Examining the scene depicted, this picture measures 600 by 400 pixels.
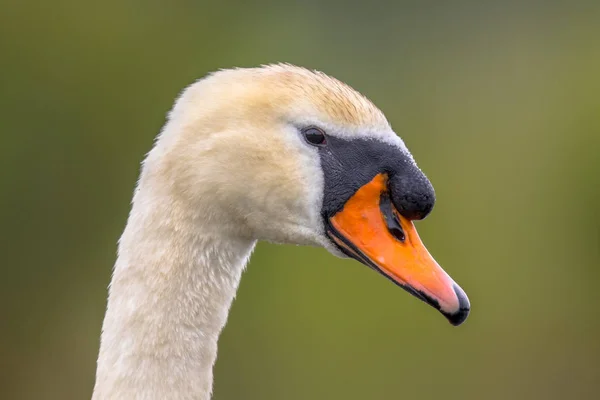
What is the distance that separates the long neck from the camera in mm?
2732

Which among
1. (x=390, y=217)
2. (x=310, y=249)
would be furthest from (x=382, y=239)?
(x=310, y=249)

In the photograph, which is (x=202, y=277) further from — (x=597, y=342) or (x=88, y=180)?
(x=597, y=342)

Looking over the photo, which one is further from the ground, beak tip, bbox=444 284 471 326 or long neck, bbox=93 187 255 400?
beak tip, bbox=444 284 471 326

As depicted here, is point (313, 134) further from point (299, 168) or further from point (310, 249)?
point (310, 249)

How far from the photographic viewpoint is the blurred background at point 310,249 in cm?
781

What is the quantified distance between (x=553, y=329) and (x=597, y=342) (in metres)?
0.42

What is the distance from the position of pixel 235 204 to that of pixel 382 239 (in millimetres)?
371

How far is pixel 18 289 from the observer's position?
7.90m

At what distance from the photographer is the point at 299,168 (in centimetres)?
276

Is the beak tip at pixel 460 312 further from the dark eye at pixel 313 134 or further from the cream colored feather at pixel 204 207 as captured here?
the dark eye at pixel 313 134

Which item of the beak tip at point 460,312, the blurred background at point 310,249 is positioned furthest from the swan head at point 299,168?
the blurred background at point 310,249

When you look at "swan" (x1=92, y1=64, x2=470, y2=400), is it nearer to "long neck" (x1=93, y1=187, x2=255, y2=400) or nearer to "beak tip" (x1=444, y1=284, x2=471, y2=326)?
"long neck" (x1=93, y1=187, x2=255, y2=400)

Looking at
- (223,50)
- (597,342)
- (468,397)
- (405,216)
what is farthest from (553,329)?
(405,216)

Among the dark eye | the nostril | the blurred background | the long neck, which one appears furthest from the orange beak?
the blurred background
